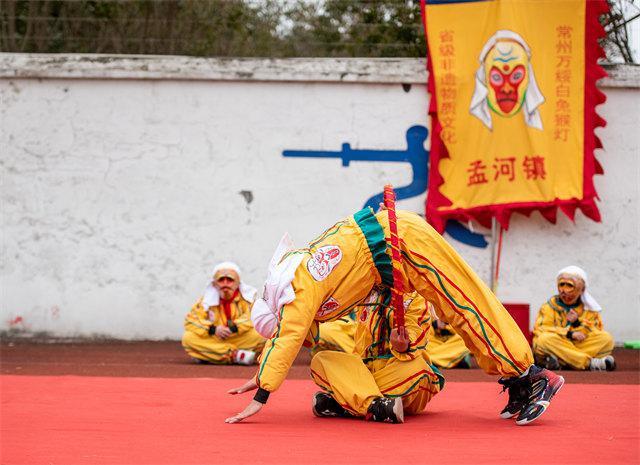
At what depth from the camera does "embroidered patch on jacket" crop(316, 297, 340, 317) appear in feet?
14.9

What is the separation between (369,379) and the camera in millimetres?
4719

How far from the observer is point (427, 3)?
9672 millimetres

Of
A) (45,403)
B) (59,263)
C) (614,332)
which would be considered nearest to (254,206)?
(59,263)

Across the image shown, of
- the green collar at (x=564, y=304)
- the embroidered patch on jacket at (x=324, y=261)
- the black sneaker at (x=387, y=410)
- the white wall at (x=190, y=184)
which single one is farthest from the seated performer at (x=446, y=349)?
the embroidered patch on jacket at (x=324, y=261)

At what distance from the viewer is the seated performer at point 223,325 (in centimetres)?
820

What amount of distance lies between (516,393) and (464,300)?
0.50 m

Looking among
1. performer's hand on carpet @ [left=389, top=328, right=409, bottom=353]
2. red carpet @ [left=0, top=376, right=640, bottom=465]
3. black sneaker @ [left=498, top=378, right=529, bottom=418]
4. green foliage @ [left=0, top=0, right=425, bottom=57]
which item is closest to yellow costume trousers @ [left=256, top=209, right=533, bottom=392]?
black sneaker @ [left=498, top=378, right=529, bottom=418]

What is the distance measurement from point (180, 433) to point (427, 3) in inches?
249

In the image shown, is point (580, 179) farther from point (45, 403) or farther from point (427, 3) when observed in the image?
point (45, 403)

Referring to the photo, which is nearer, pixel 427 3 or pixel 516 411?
pixel 516 411

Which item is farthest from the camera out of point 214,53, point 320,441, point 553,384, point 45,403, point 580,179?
point 214,53

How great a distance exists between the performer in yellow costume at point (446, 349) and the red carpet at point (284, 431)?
1.83 m

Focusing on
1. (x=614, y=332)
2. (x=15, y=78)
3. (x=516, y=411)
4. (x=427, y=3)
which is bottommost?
(x=614, y=332)

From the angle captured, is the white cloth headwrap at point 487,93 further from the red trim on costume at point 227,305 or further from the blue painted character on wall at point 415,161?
the red trim on costume at point 227,305
